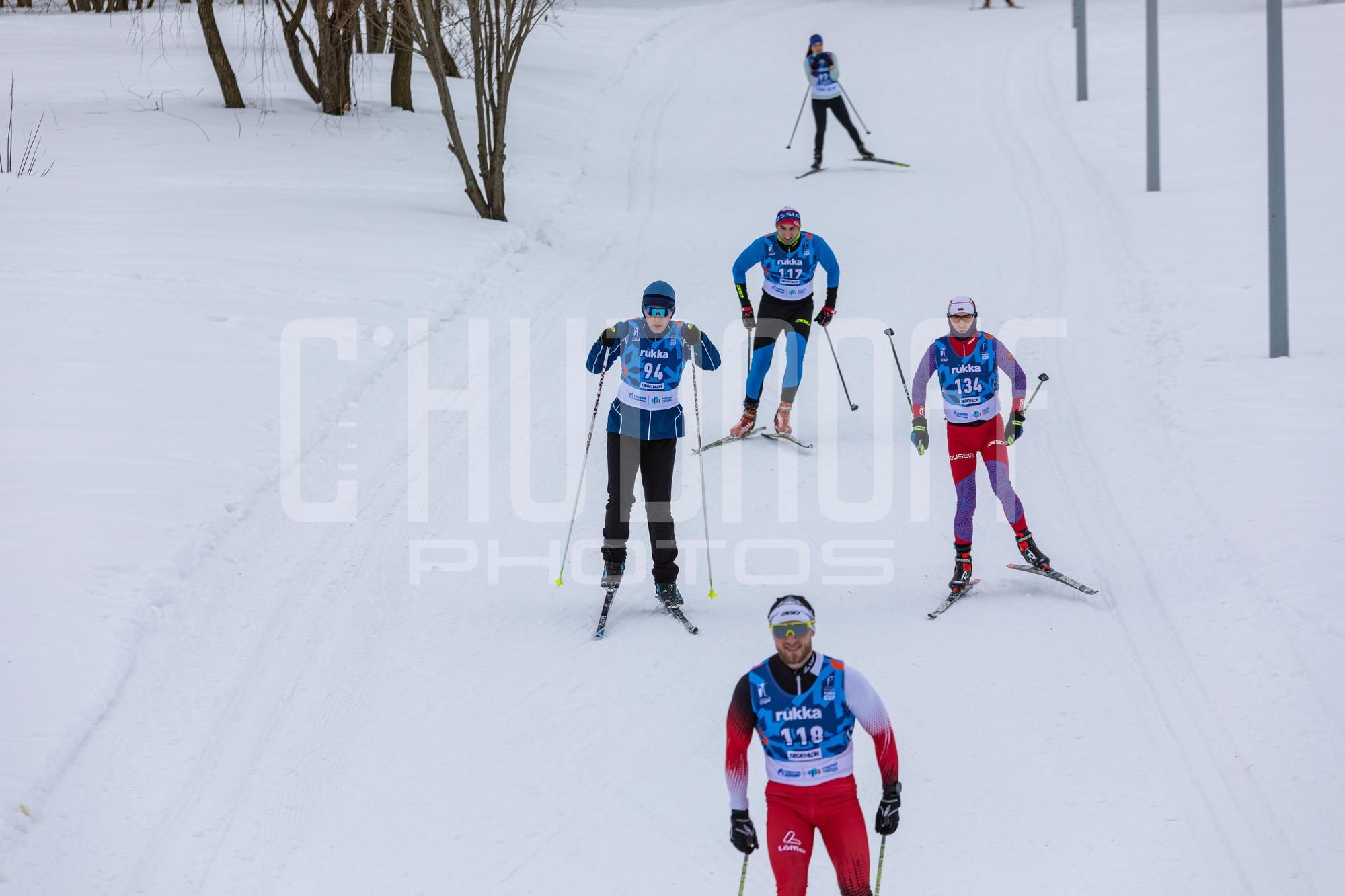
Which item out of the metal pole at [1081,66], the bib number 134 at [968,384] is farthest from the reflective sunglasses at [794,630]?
the metal pole at [1081,66]

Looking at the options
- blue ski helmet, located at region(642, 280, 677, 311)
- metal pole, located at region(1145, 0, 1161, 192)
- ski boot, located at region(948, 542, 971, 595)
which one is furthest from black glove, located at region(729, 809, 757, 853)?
metal pole, located at region(1145, 0, 1161, 192)

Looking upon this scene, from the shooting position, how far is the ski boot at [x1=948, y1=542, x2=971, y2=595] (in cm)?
844

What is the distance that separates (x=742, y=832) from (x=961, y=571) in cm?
380

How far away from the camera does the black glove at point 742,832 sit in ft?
16.6

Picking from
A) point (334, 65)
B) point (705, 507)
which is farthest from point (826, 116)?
point (705, 507)

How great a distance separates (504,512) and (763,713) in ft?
16.3

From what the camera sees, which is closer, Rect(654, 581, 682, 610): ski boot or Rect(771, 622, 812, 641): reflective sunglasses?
Rect(771, 622, 812, 641): reflective sunglasses

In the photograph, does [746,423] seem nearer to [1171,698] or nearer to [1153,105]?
[1171,698]

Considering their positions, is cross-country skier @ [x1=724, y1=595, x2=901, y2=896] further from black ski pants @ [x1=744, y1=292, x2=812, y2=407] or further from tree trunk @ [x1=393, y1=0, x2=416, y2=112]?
tree trunk @ [x1=393, y1=0, x2=416, y2=112]

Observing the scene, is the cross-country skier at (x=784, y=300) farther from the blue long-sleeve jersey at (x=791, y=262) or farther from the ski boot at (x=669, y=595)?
the ski boot at (x=669, y=595)

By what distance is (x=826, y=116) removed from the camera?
18.5 meters

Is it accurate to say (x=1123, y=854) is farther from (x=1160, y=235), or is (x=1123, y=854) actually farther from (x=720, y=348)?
(x=1160, y=235)

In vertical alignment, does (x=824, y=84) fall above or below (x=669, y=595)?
above

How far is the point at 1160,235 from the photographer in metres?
15.1
